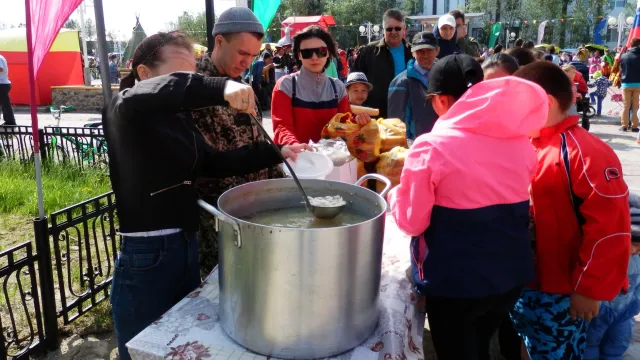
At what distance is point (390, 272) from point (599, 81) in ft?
37.3

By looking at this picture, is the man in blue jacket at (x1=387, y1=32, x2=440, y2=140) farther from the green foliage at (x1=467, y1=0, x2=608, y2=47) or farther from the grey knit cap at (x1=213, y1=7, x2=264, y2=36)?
the green foliage at (x1=467, y1=0, x2=608, y2=47)

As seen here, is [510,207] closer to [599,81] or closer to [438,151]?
[438,151]

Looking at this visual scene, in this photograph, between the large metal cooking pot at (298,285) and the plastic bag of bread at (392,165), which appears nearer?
the large metal cooking pot at (298,285)

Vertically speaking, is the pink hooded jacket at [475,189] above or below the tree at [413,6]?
below

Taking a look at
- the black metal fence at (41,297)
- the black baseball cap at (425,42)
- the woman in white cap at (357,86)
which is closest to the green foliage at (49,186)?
the black metal fence at (41,297)

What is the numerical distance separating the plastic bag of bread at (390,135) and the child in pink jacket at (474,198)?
1.16 m

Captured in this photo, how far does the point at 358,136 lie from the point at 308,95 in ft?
1.46

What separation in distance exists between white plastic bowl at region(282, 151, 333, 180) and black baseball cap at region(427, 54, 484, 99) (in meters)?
0.50

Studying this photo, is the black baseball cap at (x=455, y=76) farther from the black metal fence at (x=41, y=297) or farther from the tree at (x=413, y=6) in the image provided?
the tree at (x=413, y=6)

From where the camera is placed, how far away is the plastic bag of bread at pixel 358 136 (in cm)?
258

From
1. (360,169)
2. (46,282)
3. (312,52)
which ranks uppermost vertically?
(312,52)

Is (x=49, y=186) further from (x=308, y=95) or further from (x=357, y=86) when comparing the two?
(x=308, y=95)

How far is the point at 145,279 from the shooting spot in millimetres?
1570

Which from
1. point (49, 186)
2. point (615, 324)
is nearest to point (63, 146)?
point (49, 186)
